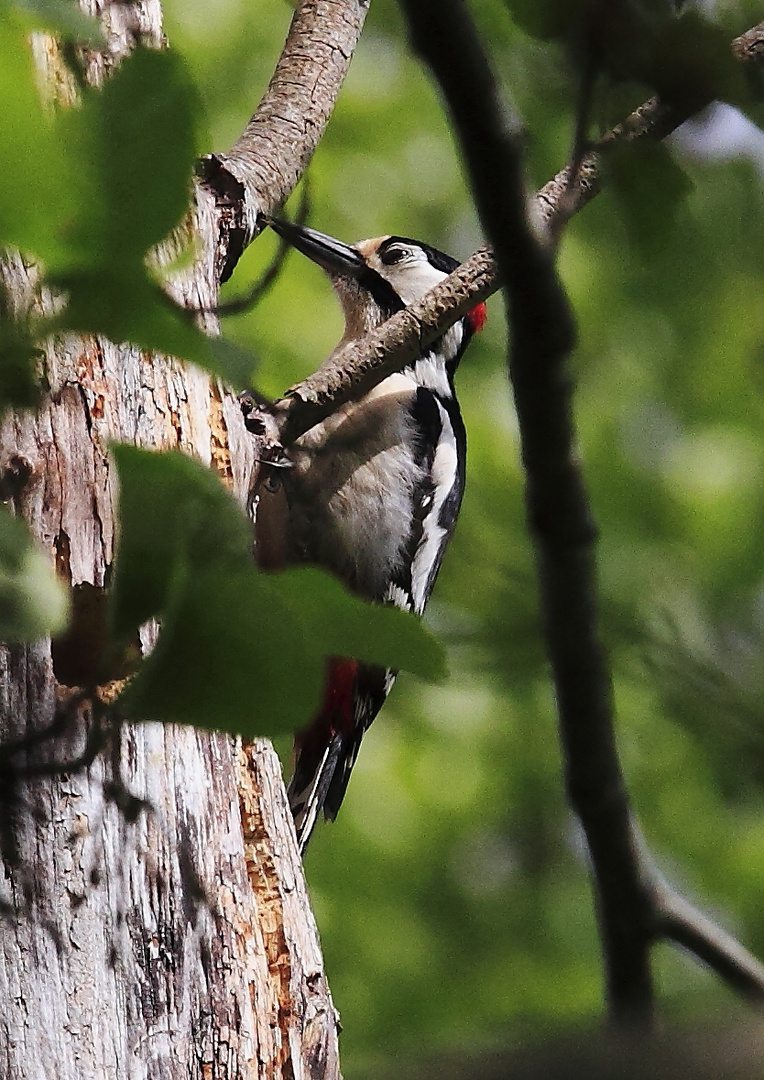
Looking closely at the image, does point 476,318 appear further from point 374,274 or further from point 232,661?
point 232,661

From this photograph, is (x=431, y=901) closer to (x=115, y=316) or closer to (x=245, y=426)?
(x=245, y=426)

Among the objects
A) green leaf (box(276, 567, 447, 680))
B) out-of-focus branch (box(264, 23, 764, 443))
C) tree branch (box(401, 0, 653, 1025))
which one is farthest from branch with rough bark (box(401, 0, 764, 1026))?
out-of-focus branch (box(264, 23, 764, 443))

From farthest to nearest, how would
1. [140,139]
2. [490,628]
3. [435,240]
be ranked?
[435,240] → [490,628] → [140,139]

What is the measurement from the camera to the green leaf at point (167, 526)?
0.39 metres

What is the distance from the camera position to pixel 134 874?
120cm

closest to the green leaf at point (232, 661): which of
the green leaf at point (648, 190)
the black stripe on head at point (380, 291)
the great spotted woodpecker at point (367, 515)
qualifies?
the green leaf at point (648, 190)

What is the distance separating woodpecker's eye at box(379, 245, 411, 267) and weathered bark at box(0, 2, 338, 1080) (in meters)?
1.88

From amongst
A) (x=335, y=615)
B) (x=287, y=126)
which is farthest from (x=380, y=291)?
(x=335, y=615)

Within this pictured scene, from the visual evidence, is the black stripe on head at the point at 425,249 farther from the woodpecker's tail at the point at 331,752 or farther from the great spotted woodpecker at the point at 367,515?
the woodpecker's tail at the point at 331,752

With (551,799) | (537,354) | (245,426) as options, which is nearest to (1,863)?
(537,354)

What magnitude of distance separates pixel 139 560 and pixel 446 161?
5505mm

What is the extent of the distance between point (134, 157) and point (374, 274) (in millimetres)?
3151

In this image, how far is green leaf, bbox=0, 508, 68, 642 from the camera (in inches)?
14.6

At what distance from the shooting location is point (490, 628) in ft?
5.10
